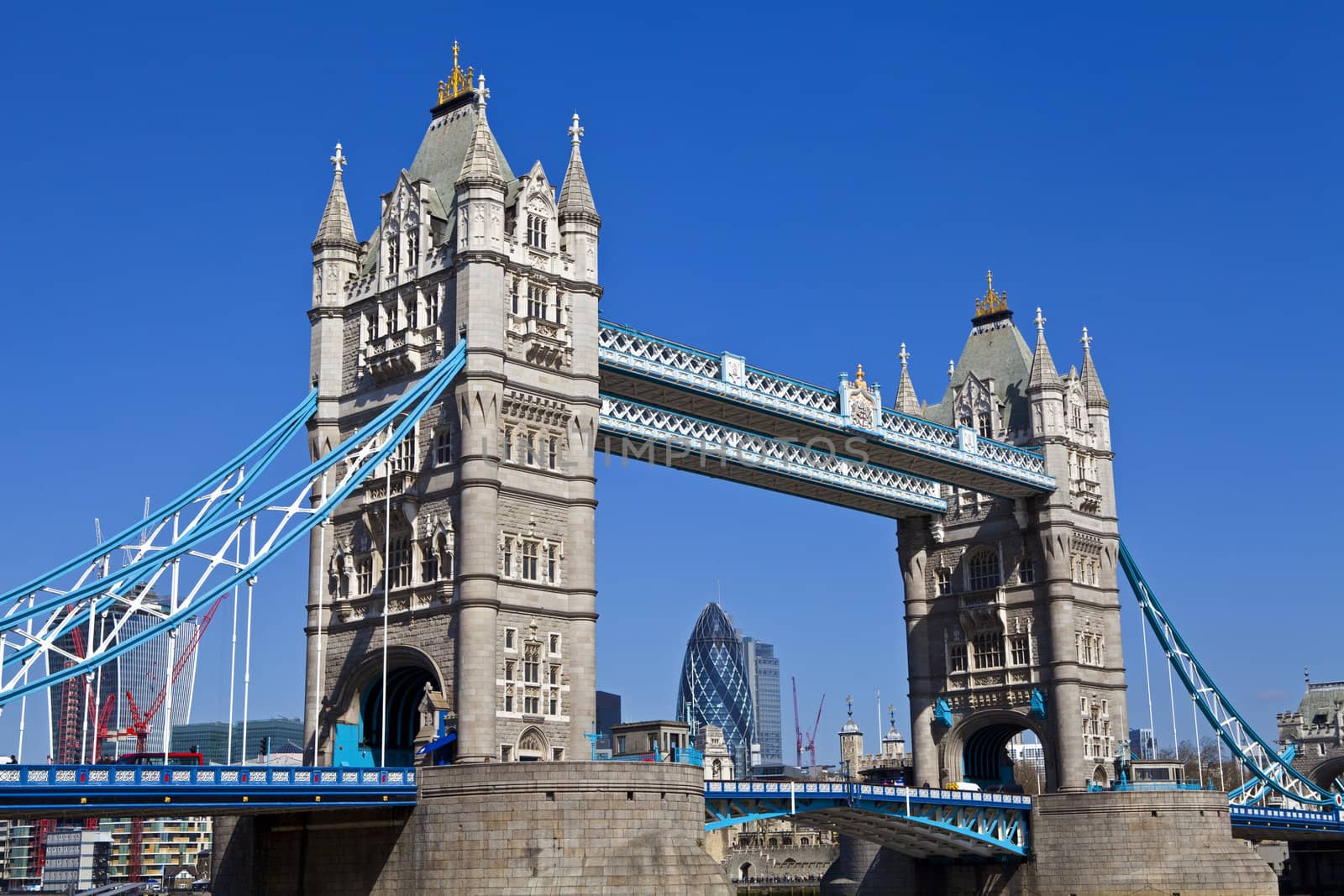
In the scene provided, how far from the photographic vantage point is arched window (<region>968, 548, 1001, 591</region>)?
79.1 metres

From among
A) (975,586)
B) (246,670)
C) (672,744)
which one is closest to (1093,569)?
(975,586)

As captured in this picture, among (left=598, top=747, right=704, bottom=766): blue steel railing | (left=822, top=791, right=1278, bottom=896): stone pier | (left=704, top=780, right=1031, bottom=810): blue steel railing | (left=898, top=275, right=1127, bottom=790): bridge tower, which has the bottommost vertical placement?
(left=822, top=791, right=1278, bottom=896): stone pier

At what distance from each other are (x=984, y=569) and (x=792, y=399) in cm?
1943

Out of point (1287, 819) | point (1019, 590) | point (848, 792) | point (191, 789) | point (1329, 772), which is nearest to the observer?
point (191, 789)

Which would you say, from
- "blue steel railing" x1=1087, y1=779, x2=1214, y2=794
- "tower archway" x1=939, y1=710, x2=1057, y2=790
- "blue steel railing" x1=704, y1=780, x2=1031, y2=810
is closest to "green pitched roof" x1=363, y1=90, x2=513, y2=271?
"blue steel railing" x1=704, y1=780, x2=1031, y2=810

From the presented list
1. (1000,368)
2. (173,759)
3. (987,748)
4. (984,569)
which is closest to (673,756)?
(173,759)

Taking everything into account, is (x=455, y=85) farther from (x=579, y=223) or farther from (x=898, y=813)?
(x=898, y=813)

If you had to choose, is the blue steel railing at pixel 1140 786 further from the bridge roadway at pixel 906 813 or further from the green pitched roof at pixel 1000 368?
the green pitched roof at pixel 1000 368

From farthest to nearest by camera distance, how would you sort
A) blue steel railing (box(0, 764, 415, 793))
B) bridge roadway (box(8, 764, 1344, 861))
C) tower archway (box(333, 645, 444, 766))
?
tower archway (box(333, 645, 444, 766)) < bridge roadway (box(8, 764, 1344, 861)) < blue steel railing (box(0, 764, 415, 793))

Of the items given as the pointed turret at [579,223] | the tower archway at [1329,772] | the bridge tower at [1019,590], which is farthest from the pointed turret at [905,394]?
the tower archway at [1329,772]

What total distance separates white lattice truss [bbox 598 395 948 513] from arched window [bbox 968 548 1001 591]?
406cm

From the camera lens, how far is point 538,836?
153 ft

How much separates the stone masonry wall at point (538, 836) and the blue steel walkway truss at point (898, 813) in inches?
323

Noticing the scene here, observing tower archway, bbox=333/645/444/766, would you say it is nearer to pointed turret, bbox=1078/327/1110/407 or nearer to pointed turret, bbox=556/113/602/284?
pointed turret, bbox=556/113/602/284
